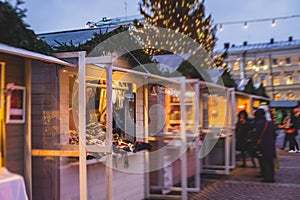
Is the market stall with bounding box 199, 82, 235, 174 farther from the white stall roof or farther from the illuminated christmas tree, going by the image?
the white stall roof

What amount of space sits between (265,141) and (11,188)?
17.1ft

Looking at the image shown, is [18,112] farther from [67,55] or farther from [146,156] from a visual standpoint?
[146,156]

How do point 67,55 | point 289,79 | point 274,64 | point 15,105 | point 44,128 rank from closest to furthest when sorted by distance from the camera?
point 15,105 → point 67,55 → point 44,128 → point 274,64 → point 289,79

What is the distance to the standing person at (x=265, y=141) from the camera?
7.04 meters

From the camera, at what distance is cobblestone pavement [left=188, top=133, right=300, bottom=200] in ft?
20.0

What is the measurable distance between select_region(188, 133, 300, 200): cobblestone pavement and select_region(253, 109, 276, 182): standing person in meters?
0.24

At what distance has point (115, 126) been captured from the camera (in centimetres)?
452

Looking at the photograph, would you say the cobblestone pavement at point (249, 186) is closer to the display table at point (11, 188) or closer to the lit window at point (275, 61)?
the display table at point (11, 188)

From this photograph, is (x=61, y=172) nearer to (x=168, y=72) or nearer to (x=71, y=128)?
(x=71, y=128)

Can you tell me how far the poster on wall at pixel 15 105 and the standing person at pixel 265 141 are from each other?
15.5ft

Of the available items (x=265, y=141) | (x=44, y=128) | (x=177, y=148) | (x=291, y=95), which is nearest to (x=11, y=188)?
(x=44, y=128)

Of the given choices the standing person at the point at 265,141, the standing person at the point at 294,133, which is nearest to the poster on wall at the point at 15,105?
the standing person at the point at 265,141

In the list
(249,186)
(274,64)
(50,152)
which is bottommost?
(249,186)

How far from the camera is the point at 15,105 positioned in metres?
3.37
